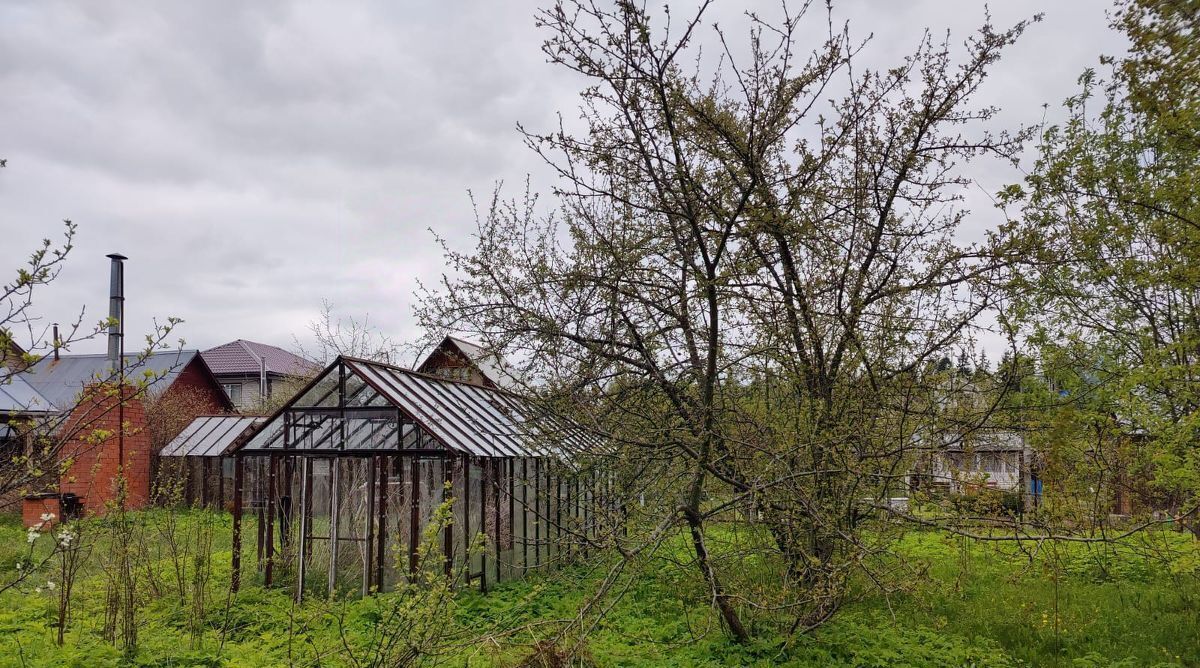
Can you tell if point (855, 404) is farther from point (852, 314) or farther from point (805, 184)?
point (805, 184)

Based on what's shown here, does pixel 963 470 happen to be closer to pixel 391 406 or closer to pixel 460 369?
pixel 460 369

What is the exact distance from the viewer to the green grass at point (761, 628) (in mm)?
7371

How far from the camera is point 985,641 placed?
8086 millimetres

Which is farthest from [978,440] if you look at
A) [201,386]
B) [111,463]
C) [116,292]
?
[201,386]

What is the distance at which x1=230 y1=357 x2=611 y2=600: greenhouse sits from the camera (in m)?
10.6

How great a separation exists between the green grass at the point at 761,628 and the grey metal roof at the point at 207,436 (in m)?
12.5

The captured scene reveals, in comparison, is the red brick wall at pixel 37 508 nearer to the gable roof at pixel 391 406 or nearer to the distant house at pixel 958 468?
the gable roof at pixel 391 406

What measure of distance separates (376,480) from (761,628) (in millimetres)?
5650

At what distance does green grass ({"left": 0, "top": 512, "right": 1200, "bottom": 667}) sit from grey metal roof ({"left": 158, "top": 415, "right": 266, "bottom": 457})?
41.0 feet

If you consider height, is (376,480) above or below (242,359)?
below

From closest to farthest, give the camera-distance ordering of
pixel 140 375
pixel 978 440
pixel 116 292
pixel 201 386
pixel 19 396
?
pixel 978 440
pixel 116 292
pixel 19 396
pixel 140 375
pixel 201 386

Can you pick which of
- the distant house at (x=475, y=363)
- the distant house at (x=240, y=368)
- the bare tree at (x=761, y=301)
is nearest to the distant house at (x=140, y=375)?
the distant house at (x=240, y=368)

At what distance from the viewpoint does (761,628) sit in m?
8.10


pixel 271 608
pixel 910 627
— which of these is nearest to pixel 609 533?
pixel 910 627
